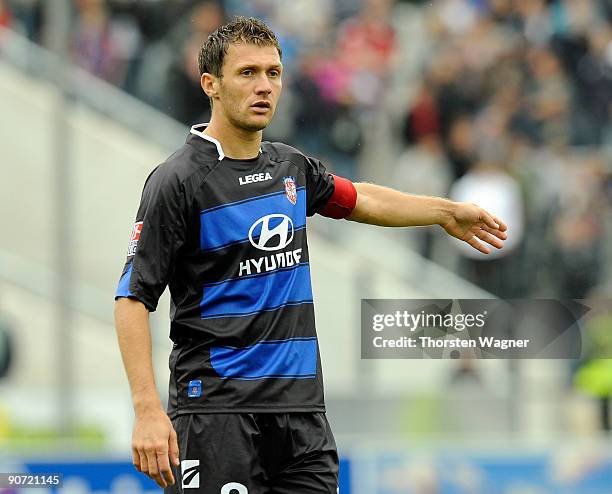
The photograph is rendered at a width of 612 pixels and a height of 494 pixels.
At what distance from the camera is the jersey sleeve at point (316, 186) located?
12.3ft

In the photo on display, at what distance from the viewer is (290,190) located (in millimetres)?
3631

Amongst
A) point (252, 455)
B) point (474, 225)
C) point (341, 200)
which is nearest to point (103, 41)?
point (341, 200)

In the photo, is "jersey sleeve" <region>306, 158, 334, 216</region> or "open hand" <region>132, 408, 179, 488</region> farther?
"jersey sleeve" <region>306, 158, 334, 216</region>

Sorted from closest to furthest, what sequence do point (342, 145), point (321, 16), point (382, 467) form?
point (342, 145) → point (382, 467) → point (321, 16)

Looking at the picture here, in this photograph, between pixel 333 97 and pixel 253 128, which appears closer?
pixel 253 128

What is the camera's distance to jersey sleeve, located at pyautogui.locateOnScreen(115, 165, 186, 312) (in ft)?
11.2

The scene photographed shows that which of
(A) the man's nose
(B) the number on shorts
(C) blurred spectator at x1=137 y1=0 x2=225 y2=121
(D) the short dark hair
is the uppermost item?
(C) blurred spectator at x1=137 y1=0 x2=225 y2=121

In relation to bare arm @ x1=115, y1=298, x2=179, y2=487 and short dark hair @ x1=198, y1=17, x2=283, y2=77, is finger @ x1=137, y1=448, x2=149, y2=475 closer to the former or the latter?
bare arm @ x1=115, y1=298, x2=179, y2=487

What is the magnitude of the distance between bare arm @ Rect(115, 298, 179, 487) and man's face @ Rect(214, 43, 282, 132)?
55cm

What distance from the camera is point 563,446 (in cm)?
617

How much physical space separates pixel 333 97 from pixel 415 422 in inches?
58.5

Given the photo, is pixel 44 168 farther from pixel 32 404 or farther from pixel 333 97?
pixel 333 97

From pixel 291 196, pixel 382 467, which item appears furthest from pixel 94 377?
pixel 291 196

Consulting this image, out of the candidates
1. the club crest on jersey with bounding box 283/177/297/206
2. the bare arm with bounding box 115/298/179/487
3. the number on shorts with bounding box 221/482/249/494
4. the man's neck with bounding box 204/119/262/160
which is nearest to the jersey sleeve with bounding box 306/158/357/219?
the club crest on jersey with bounding box 283/177/297/206
